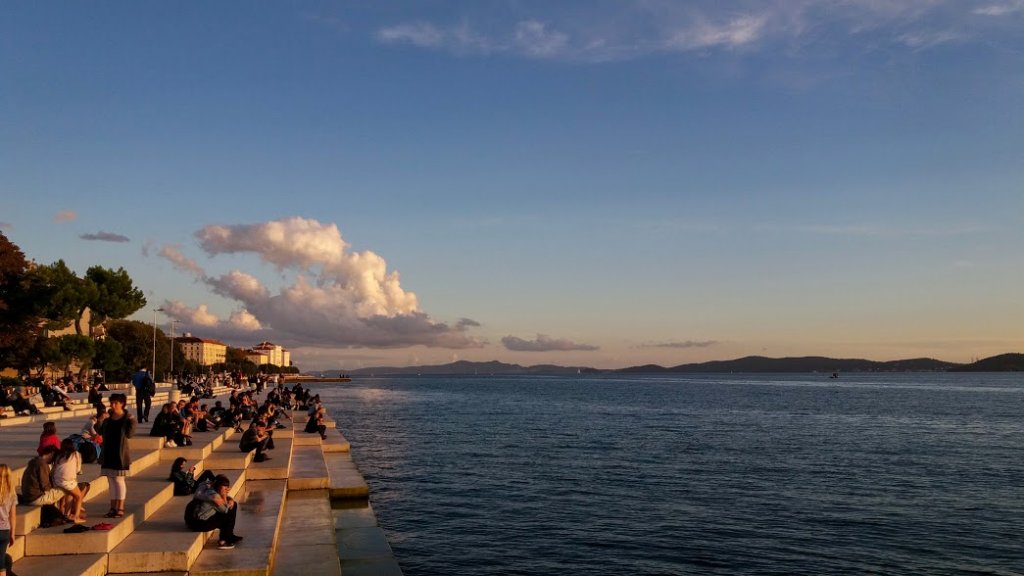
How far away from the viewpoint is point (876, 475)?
32.6 meters

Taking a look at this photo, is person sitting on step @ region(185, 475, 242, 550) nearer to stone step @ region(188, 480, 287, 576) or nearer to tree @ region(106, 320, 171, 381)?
stone step @ region(188, 480, 287, 576)

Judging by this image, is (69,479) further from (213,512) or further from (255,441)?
(255,441)

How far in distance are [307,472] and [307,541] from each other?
7717 mm

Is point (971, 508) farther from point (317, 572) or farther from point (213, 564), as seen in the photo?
point (213, 564)

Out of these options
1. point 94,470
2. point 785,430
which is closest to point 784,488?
point 94,470

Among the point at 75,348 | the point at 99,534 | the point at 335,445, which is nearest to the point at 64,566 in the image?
the point at 99,534

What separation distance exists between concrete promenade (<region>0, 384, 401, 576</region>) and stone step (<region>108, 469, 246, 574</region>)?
14 millimetres

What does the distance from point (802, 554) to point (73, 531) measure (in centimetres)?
1567

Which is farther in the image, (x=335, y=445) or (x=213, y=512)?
(x=335, y=445)

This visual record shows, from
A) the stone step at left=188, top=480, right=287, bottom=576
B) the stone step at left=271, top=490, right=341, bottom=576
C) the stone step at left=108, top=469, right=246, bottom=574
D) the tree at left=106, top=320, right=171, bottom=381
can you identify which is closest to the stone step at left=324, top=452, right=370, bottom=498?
the stone step at left=271, top=490, right=341, bottom=576

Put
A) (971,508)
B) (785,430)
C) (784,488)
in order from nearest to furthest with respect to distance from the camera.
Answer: (971,508) < (784,488) < (785,430)

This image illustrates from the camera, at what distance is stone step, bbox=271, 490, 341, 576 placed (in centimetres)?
1279

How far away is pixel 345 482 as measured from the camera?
73.7ft

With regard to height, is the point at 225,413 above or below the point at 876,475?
above
